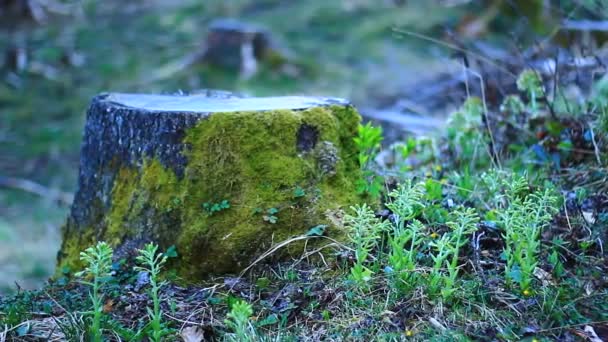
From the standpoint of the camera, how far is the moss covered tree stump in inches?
132

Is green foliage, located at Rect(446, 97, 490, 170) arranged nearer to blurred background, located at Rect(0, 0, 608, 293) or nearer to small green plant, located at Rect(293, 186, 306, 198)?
blurred background, located at Rect(0, 0, 608, 293)

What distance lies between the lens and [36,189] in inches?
336

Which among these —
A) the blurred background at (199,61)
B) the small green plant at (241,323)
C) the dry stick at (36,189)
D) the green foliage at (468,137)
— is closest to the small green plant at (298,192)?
the small green plant at (241,323)

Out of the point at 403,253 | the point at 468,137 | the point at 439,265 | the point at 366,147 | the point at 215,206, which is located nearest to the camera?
the point at 439,265

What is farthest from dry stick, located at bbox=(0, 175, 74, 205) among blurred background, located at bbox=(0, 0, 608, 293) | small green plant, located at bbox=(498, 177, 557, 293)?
small green plant, located at bbox=(498, 177, 557, 293)

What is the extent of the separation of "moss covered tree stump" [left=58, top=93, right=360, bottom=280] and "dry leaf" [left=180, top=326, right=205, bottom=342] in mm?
501

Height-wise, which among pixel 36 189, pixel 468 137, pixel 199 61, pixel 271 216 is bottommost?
pixel 36 189

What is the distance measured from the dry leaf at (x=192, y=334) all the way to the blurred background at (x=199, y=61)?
364cm

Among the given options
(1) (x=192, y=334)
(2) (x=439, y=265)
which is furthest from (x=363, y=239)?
(1) (x=192, y=334)

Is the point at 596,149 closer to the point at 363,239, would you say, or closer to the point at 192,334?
the point at 363,239

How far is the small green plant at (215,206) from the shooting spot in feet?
11.0

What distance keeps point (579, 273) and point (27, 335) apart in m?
2.37

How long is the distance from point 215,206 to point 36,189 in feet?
19.4

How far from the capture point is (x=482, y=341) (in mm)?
2639
